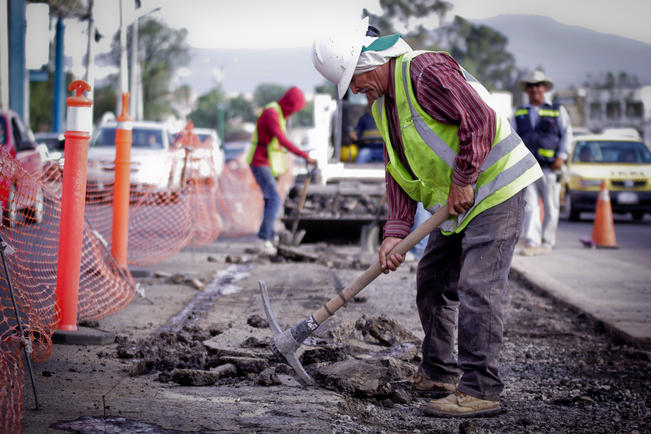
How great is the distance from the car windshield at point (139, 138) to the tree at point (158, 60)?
3857 cm

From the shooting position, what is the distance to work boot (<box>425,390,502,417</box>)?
383cm

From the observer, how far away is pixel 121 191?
22.7ft

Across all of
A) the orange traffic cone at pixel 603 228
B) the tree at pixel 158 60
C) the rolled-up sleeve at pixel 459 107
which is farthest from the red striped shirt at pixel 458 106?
the tree at pixel 158 60

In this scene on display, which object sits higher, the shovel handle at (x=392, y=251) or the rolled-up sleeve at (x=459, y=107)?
the rolled-up sleeve at (x=459, y=107)

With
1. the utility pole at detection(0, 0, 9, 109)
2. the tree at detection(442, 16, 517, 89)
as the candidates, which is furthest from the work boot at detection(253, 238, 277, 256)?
the tree at detection(442, 16, 517, 89)

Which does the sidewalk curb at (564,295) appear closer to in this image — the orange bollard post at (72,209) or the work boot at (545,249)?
the work boot at (545,249)

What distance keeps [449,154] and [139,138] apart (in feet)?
53.4

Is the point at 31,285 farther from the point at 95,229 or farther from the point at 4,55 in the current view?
the point at 4,55

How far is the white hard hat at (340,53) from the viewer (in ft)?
12.6

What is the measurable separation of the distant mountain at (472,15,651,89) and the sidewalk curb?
64.1 metres

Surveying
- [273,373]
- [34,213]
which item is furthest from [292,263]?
[273,373]

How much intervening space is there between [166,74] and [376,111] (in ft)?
193

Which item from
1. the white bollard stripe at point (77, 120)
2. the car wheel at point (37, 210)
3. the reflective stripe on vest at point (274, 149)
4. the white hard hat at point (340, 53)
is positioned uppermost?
the white hard hat at point (340, 53)

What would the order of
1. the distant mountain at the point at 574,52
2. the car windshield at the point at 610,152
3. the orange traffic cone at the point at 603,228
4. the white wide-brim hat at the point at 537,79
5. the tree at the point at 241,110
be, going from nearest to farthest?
the white wide-brim hat at the point at 537,79 → the orange traffic cone at the point at 603,228 → the car windshield at the point at 610,152 → the distant mountain at the point at 574,52 → the tree at the point at 241,110
